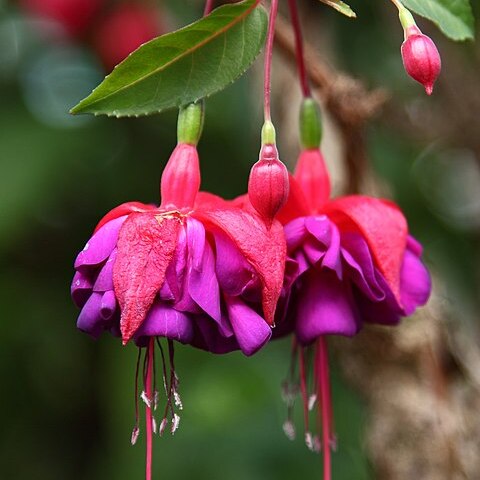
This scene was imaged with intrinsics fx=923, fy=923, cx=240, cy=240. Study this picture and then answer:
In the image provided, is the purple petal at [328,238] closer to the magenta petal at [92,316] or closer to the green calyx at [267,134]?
the green calyx at [267,134]

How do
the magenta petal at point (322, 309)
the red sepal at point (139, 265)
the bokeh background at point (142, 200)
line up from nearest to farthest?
the red sepal at point (139, 265)
the magenta petal at point (322, 309)
the bokeh background at point (142, 200)

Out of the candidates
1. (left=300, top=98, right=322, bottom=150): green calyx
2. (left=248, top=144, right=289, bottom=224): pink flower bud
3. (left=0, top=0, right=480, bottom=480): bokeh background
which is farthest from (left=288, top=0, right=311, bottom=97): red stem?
(left=0, top=0, right=480, bottom=480): bokeh background

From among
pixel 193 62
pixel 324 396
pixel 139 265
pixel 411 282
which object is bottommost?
pixel 324 396

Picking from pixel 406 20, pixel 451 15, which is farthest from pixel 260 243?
pixel 451 15

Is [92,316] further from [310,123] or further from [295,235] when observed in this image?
[310,123]

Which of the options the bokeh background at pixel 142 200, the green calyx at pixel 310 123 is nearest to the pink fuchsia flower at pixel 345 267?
the green calyx at pixel 310 123

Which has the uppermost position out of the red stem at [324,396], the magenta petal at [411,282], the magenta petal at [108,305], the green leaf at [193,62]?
the green leaf at [193,62]

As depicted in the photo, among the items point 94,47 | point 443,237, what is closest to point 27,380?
point 94,47
